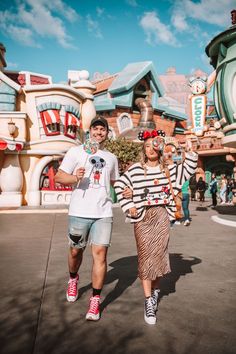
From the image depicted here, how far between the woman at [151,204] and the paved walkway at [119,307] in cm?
39

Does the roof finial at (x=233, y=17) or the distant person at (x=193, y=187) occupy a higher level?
the roof finial at (x=233, y=17)

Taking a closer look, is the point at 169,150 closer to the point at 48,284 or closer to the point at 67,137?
the point at 48,284


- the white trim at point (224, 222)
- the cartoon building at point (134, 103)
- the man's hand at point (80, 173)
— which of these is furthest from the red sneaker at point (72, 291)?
the cartoon building at point (134, 103)

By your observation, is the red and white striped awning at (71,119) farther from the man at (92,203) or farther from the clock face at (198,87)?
the man at (92,203)

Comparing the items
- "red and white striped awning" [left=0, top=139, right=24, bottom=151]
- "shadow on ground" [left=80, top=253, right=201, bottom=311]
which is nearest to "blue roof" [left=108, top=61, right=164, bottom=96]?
"red and white striped awning" [left=0, top=139, right=24, bottom=151]

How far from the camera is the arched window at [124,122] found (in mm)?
27875

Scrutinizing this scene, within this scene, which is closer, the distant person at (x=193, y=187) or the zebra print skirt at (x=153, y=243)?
the zebra print skirt at (x=153, y=243)

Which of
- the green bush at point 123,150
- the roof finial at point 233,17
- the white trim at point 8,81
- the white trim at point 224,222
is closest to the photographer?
the white trim at point 224,222

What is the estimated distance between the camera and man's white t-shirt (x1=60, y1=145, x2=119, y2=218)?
11.1 ft

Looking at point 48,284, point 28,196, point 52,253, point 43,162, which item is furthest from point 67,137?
point 48,284

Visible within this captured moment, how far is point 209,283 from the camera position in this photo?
428cm

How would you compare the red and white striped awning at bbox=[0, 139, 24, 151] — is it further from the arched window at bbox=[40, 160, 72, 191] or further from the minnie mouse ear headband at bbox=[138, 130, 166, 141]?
the minnie mouse ear headband at bbox=[138, 130, 166, 141]

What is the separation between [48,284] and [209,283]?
201 cm

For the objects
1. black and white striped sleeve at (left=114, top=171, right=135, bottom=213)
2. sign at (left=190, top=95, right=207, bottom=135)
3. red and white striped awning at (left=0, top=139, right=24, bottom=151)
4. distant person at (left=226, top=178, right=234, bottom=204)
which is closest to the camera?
black and white striped sleeve at (left=114, top=171, right=135, bottom=213)
